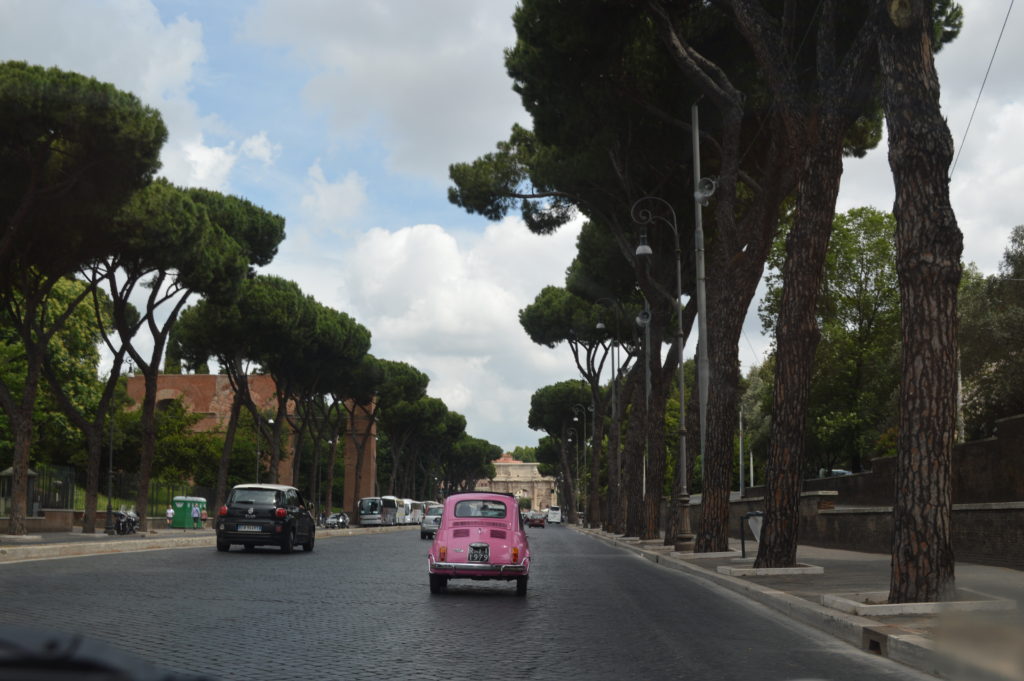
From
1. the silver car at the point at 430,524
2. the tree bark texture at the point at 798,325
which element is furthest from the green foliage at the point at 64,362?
the tree bark texture at the point at 798,325

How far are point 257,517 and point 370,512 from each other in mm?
48454

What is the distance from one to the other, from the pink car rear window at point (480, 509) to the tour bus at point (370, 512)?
58166 millimetres

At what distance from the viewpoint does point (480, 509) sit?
15.7m

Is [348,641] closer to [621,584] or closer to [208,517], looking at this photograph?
[621,584]

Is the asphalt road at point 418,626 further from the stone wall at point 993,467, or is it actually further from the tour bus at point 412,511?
the tour bus at point 412,511

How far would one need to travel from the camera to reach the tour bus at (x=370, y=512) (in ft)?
240

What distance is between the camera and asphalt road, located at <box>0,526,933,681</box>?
7.99 metres

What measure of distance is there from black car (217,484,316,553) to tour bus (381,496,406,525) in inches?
1939

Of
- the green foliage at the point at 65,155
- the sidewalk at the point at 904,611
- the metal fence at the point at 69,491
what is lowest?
the sidewalk at the point at 904,611

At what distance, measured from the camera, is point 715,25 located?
24312mm

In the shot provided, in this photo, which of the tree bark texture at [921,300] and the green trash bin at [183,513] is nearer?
the tree bark texture at [921,300]

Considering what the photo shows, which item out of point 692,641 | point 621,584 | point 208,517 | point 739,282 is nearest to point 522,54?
point 739,282

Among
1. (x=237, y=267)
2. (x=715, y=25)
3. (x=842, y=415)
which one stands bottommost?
(x=842, y=415)

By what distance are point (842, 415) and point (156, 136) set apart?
34982mm
